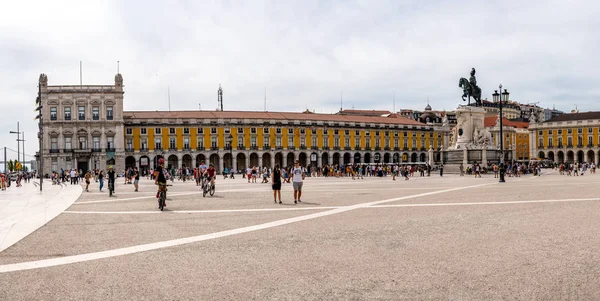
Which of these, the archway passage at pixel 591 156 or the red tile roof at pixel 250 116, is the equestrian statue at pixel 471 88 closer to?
the red tile roof at pixel 250 116

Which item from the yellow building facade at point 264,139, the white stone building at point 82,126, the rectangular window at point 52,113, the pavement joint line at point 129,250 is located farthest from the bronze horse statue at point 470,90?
the rectangular window at point 52,113

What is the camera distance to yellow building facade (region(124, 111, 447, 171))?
79.8 m

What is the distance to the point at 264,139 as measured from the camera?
84688mm

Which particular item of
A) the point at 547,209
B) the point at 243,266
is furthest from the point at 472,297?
the point at 547,209

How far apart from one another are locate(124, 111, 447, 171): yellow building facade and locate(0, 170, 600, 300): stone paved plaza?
64.3 meters

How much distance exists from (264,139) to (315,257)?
3055 inches

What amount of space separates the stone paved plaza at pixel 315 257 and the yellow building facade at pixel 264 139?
6428cm

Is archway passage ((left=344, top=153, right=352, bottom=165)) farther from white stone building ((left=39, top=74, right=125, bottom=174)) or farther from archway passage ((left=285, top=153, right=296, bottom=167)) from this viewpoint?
white stone building ((left=39, top=74, right=125, bottom=174))

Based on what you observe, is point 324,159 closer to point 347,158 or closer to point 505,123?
point 347,158

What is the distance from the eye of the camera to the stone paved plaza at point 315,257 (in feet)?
18.7

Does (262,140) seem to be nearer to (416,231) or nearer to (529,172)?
(529,172)

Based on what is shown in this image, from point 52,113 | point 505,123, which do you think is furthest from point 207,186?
point 505,123

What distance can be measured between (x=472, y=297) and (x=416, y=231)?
14.1ft

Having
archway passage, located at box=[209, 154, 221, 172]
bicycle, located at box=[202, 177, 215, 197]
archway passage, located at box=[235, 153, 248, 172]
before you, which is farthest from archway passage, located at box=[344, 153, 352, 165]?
bicycle, located at box=[202, 177, 215, 197]
